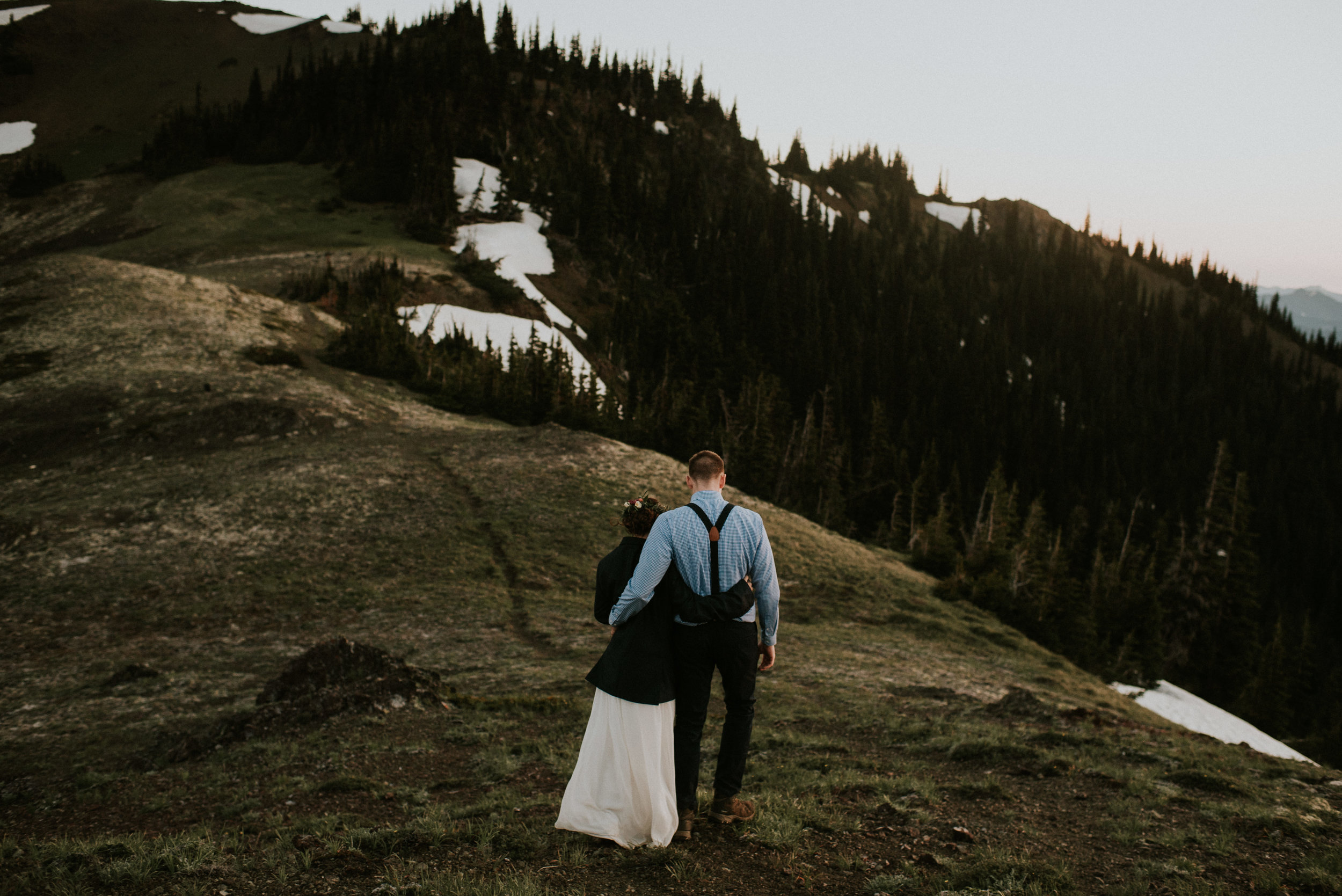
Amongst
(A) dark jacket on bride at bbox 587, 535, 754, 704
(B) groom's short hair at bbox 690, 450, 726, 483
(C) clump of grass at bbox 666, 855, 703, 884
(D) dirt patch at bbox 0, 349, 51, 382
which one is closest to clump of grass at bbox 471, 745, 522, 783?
(C) clump of grass at bbox 666, 855, 703, 884

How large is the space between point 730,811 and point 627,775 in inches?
44.0

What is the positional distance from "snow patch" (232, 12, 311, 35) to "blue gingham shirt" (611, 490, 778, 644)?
6144 inches

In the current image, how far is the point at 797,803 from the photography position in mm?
6723

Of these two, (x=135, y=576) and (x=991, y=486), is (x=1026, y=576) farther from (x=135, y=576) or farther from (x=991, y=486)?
(x=135, y=576)

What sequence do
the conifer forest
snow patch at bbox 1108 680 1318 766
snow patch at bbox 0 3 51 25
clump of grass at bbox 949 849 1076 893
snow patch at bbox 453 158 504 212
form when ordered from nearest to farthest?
clump of grass at bbox 949 849 1076 893 → snow patch at bbox 1108 680 1318 766 → the conifer forest → snow patch at bbox 453 158 504 212 → snow patch at bbox 0 3 51 25

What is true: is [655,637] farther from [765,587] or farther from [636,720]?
[765,587]

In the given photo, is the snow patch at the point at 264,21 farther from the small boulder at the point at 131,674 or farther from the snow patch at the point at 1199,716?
the snow patch at the point at 1199,716

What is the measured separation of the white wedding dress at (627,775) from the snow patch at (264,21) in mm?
156498

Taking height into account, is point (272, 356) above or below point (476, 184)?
below

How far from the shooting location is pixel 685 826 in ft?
17.8

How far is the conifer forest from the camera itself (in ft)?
162

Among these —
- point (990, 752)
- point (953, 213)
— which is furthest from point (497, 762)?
point (953, 213)

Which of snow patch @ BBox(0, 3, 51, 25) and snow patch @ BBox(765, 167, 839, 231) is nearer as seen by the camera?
snow patch @ BBox(0, 3, 51, 25)

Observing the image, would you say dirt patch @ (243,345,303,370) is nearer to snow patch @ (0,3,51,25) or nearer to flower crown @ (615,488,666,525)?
flower crown @ (615,488,666,525)
